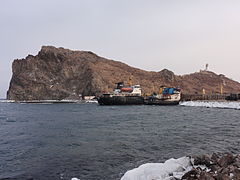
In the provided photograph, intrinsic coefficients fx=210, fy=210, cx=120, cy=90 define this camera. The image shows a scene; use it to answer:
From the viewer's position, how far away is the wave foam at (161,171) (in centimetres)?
661

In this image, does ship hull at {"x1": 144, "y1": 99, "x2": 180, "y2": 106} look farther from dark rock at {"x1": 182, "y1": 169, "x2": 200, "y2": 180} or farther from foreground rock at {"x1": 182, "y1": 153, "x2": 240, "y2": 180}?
dark rock at {"x1": 182, "y1": 169, "x2": 200, "y2": 180}

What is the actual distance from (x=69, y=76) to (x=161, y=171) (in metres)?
126

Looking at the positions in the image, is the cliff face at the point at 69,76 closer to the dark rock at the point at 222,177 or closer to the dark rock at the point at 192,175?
the dark rock at the point at 192,175

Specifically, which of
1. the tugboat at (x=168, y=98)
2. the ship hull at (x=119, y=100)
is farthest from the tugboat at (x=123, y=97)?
the tugboat at (x=168, y=98)

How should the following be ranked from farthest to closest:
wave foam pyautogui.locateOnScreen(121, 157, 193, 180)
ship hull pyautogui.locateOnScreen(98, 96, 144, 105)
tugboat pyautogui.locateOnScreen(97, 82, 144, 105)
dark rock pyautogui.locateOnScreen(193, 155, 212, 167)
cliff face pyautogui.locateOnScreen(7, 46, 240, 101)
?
Answer: cliff face pyautogui.locateOnScreen(7, 46, 240, 101) → tugboat pyautogui.locateOnScreen(97, 82, 144, 105) → ship hull pyautogui.locateOnScreen(98, 96, 144, 105) → dark rock pyautogui.locateOnScreen(193, 155, 212, 167) → wave foam pyautogui.locateOnScreen(121, 157, 193, 180)

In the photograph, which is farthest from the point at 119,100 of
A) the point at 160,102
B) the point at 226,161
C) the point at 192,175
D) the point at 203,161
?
the point at 192,175

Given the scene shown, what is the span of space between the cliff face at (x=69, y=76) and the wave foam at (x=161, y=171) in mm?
106088

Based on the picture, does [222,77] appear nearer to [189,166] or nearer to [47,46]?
[47,46]

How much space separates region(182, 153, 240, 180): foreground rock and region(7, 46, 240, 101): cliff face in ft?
349

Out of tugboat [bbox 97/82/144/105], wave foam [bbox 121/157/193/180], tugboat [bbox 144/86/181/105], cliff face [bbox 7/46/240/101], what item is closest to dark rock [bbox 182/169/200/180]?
wave foam [bbox 121/157/193/180]

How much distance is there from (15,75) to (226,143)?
459ft

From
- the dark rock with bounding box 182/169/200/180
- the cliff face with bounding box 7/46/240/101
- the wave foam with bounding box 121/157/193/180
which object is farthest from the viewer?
the cliff face with bounding box 7/46/240/101

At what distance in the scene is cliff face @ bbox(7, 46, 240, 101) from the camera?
12119 centimetres

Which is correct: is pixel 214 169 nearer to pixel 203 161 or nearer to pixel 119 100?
pixel 203 161
